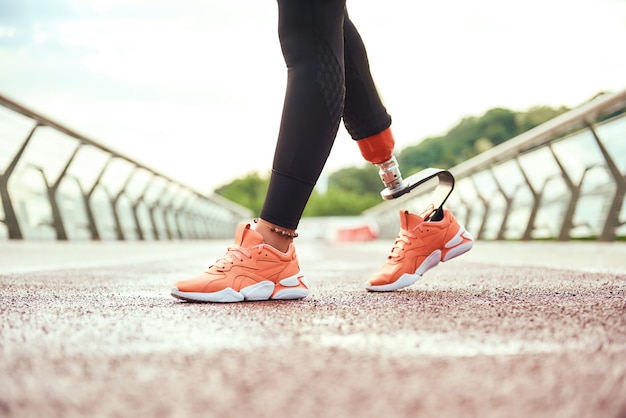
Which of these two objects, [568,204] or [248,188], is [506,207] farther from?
[248,188]

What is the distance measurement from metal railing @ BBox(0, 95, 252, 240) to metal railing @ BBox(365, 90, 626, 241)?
3083 mm

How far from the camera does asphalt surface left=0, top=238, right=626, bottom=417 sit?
702 millimetres

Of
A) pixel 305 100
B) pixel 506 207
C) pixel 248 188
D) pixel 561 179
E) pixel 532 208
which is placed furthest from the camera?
pixel 248 188

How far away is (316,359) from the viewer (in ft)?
3.02

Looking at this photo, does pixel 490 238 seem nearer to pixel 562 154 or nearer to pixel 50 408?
pixel 562 154

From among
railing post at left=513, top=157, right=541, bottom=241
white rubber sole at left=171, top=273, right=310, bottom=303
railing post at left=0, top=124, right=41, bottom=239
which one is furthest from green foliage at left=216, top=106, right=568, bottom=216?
white rubber sole at left=171, top=273, right=310, bottom=303

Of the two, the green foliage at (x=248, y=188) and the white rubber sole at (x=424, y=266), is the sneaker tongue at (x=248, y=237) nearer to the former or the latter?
the white rubber sole at (x=424, y=266)

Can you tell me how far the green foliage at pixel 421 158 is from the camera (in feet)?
142

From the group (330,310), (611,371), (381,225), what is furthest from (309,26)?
(381,225)

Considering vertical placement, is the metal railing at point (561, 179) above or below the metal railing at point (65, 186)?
below

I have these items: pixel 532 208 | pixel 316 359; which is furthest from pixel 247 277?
pixel 532 208

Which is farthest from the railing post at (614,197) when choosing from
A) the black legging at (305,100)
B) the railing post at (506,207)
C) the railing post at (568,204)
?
the black legging at (305,100)

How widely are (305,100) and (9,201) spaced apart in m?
3.96

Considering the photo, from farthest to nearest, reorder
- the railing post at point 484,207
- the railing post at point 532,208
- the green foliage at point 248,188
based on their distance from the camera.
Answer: the green foliage at point 248,188, the railing post at point 484,207, the railing post at point 532,208
